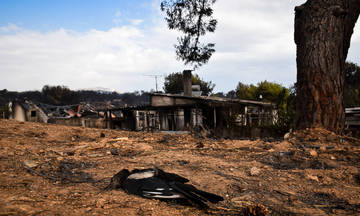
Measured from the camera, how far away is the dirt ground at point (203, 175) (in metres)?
2.36

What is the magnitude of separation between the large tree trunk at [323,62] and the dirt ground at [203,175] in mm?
675

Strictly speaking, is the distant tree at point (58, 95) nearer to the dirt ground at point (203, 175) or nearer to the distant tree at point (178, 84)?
the distant tree at point (178, 84)

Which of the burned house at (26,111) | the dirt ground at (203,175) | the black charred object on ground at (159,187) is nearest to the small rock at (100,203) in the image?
the dirt ground at (203,175)

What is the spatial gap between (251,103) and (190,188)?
17.3 metres

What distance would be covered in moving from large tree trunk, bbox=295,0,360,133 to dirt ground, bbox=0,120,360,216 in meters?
0.67

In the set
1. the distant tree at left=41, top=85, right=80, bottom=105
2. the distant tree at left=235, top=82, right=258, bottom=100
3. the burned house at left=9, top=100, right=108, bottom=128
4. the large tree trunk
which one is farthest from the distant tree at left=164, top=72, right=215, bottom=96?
the large tree trunk

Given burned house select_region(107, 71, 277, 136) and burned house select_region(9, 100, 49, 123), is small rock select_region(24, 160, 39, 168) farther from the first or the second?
burned house select_region(9, 100, 49, 123)

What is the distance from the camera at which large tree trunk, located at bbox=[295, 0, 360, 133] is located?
251 inches

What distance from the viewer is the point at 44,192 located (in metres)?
Answer: 2.63

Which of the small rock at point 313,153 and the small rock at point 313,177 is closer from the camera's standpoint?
the small rock at point 313,177

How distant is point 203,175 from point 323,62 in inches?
199

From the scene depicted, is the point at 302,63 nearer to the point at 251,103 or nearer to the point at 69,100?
the point at 251,103

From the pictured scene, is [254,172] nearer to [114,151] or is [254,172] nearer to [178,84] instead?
[114,151]

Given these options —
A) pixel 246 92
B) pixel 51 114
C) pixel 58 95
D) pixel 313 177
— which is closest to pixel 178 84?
pixel 246 92
